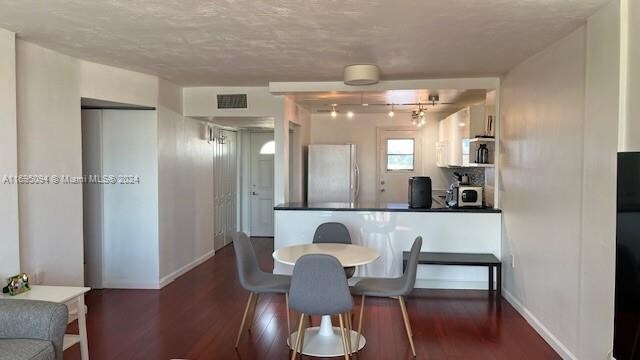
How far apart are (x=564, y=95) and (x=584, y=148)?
54 centimetres

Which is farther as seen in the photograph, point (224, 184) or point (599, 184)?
point (224, 184)

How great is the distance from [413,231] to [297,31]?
281 centimetres

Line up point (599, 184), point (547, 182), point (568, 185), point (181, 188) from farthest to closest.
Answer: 1. point (181, 188)
2. point (547, 182)
3. point (568, 185)
4. point (599, 184)

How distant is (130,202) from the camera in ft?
16.8

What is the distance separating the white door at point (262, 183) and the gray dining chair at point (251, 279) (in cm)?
444

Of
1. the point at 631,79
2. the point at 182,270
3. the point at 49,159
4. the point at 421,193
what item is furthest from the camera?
the point at 182,270

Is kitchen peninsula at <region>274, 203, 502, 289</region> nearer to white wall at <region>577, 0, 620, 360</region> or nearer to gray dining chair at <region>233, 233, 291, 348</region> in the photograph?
gray dining chair at <region>233, 233, 291, 348</region>

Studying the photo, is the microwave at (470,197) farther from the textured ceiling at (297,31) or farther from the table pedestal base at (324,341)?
the table pedestal base at (324,341)

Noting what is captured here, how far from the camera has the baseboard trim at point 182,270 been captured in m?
5.25

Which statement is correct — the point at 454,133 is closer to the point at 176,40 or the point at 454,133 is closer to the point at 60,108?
the point at 176,40

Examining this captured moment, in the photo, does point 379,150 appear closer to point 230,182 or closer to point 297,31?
point 230,182

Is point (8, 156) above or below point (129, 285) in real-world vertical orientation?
above

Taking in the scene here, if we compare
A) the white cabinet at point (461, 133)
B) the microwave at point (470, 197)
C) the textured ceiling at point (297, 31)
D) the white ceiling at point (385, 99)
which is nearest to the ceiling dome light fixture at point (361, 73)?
the textured ceiling at point (297, 31)

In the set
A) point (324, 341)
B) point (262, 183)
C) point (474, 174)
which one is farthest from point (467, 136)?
point (262, 183)
